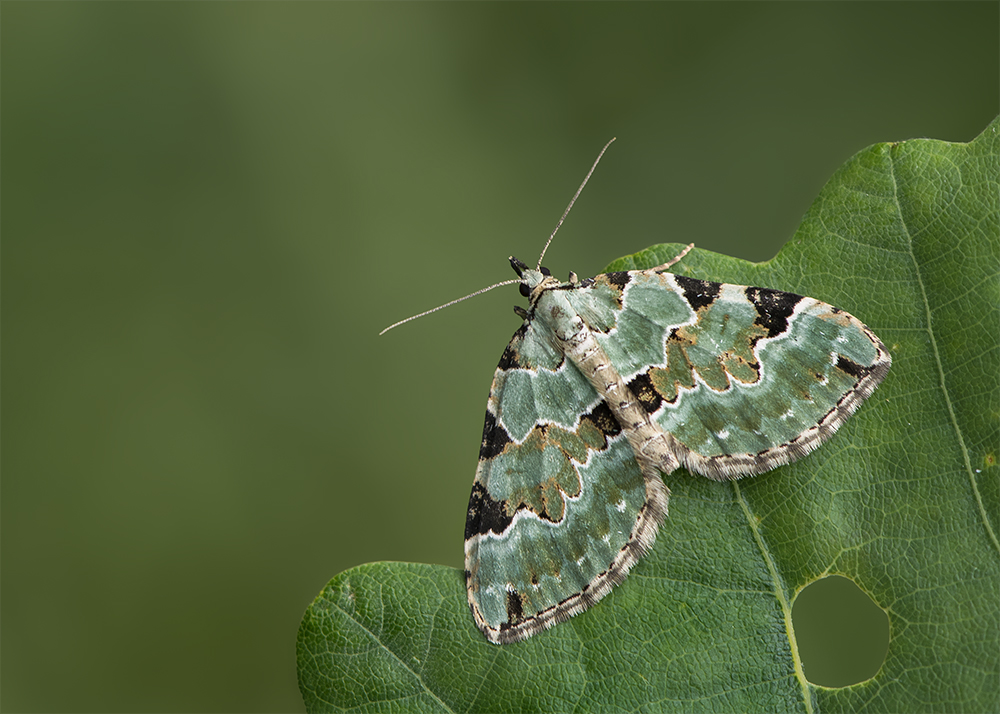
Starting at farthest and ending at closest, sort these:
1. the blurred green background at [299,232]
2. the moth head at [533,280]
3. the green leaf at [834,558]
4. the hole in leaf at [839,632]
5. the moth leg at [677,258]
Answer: the blurred green background at [299,232], the hole in leaf at [839,632], the moth head at [533,280], the moth leg at [677,258], the green leaf at [834,558]

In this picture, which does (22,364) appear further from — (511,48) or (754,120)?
(754,120)

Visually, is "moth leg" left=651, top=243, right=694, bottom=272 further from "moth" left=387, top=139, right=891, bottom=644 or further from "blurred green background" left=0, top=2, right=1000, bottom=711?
"blurred green background" left=0, top=2, right=1000, bottom=711

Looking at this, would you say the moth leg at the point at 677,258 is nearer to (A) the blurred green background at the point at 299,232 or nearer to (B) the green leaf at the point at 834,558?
(B) the green leaf at the point at 834,558

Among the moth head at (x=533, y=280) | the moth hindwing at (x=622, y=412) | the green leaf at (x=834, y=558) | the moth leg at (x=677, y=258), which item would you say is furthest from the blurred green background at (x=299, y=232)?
the green leaf at (x=834, y=558)

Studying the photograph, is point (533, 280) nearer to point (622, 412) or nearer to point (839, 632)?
point (622, 412)

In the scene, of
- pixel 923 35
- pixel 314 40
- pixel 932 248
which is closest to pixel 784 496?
pixel 932 248

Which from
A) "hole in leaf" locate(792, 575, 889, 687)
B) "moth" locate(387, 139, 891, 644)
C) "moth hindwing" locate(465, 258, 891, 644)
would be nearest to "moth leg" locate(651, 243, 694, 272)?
"moth" locate(387, 139, 891, 644)

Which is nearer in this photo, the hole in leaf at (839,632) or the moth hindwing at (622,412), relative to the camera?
the moth hindwing at (622,412)
